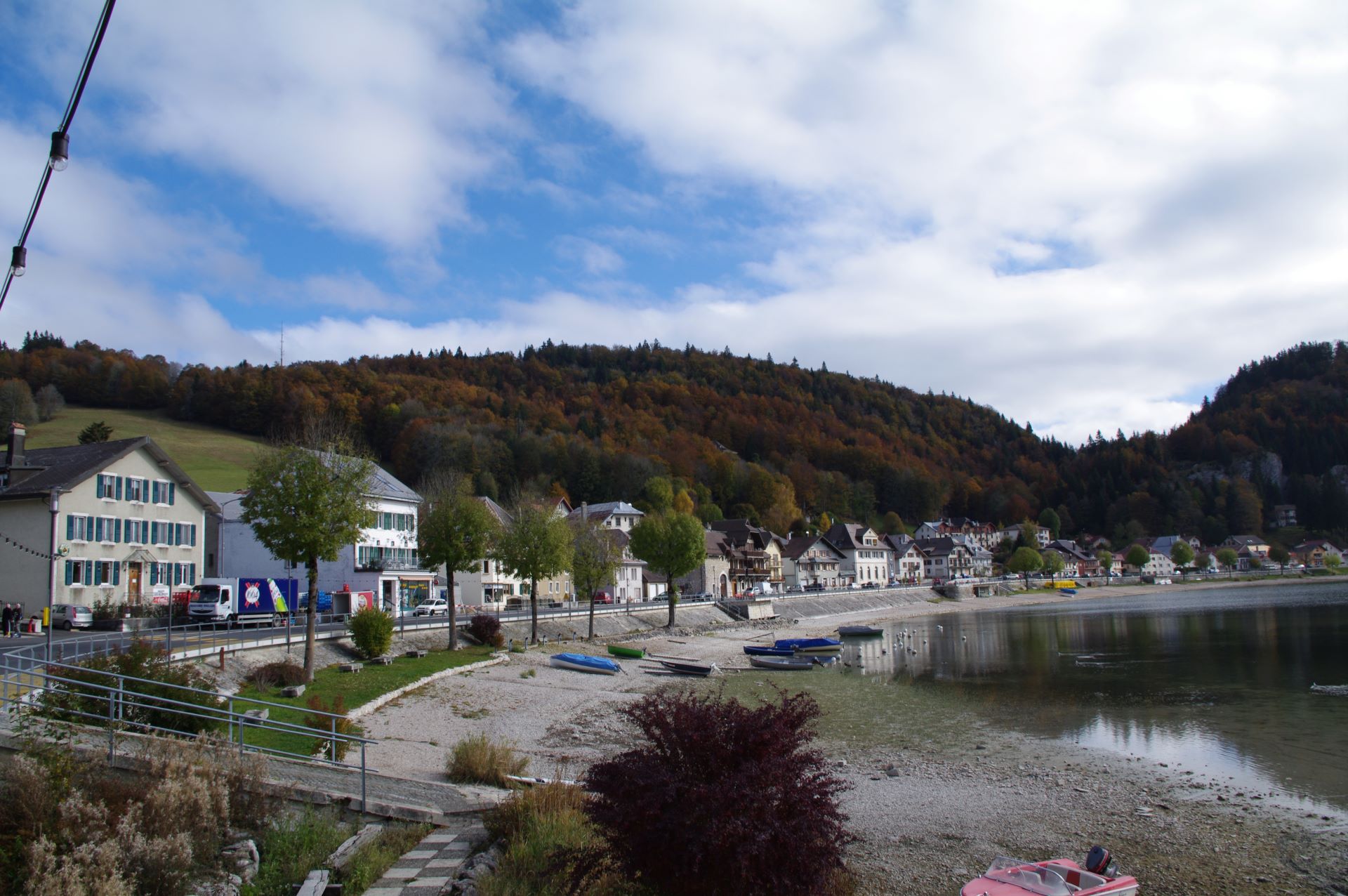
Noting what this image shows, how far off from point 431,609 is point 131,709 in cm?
4314

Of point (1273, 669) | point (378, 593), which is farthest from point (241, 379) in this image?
point (1273, 669)

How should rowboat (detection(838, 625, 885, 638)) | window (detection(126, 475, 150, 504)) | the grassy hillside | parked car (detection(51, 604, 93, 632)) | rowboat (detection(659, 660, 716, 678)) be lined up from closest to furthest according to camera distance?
parked car (detection(51, 604, 93, 632)), rowboat (detection(659, 660, 716, 678)), window (detection(126, 475, 150, 504)), rowboat (detection(838, 625, 885, 638)), the grassy hillside

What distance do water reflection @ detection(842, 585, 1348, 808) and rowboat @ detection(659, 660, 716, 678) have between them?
839cm

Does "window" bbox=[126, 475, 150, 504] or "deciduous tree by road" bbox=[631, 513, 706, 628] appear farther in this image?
"deciduous tree by road" bbox=[631, 513, 706, 628]

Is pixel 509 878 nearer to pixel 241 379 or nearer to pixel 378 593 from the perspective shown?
pixel 378 593

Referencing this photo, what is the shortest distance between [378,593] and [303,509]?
32125 millimetres

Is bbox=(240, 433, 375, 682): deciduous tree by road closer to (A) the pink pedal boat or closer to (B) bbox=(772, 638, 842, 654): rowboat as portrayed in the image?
(A) the pink pedal boat

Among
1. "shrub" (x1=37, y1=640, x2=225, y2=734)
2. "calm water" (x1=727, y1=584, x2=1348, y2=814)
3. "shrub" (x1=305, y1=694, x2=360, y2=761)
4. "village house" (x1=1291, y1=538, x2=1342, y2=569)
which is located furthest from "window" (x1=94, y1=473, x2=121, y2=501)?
"village house" (x1=1291, y1=538, x2=1342, y2=569)

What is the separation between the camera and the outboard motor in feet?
43.0

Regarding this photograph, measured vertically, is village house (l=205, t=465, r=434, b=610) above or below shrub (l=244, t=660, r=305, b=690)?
above

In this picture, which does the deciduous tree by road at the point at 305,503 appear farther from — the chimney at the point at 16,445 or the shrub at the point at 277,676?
the chimney at the point at 16,445

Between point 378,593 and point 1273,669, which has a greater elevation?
point 378,593

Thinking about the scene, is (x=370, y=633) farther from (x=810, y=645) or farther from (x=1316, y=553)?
(x=1316, y=553)

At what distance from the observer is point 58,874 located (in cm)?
841
